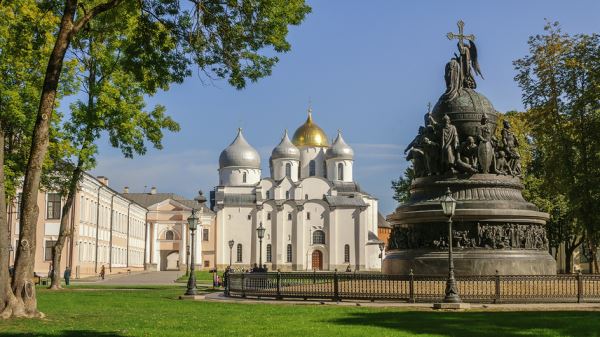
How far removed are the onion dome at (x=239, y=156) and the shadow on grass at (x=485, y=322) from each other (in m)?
87.8

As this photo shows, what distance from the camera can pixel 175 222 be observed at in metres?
96.2

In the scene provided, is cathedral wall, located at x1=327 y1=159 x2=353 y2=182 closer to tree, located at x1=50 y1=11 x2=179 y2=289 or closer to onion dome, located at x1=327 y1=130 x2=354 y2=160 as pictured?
onion dome, located at x1=327 y1=130 x2=354 y2=160

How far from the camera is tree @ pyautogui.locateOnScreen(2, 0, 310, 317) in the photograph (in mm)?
14742

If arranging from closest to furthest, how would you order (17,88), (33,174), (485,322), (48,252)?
1. (33,174)
2. (485,322)
3. (17,88)
4. (48,252)

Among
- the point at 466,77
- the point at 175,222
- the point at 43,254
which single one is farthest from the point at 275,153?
the point at 466,77

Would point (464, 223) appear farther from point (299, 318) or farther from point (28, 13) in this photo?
Answer: point (28, 13)

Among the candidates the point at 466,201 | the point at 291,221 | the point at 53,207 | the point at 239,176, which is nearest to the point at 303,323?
the point at 466,201

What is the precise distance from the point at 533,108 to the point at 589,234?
6.96m

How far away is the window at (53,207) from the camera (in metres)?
56.4

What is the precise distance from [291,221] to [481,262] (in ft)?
248

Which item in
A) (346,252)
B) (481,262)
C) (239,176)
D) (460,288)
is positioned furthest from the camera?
(239,176)

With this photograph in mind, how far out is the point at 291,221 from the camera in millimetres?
98250

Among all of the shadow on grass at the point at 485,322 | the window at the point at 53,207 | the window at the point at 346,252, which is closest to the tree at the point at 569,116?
the shadow on grass at the point at 485,322

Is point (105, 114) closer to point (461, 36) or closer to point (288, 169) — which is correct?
point (461, 36)
